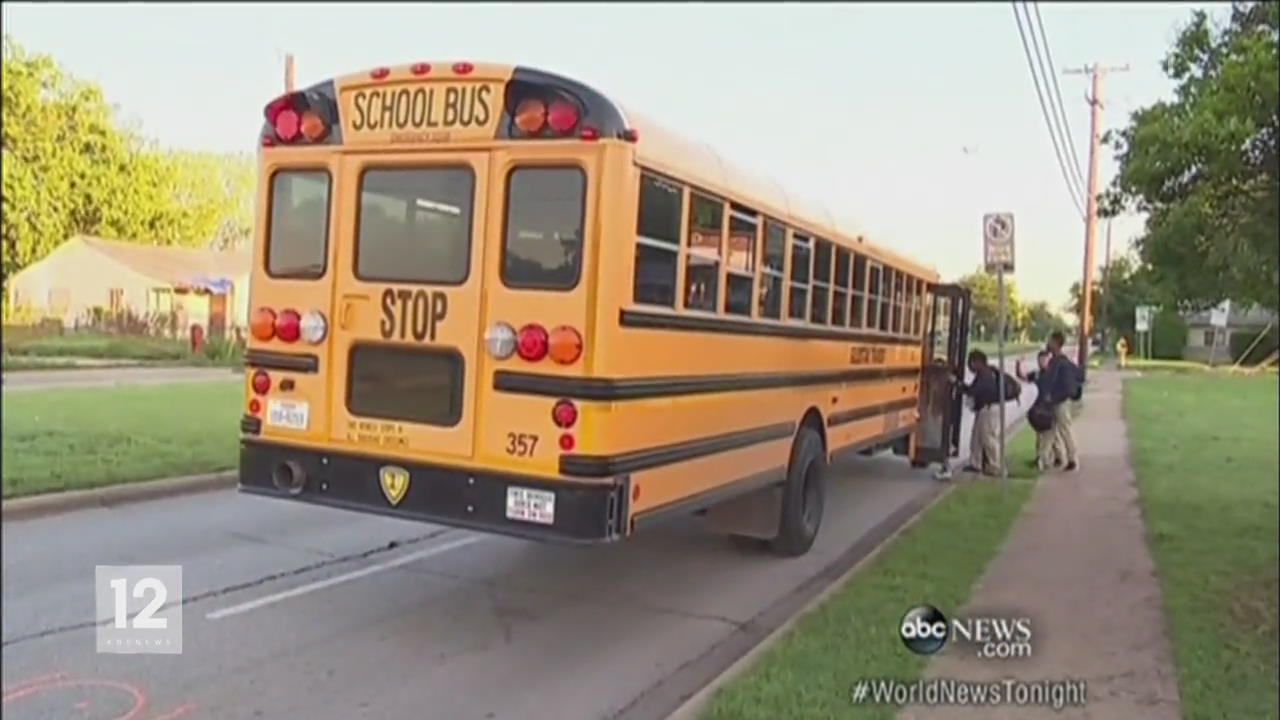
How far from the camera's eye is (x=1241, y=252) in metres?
Answer: 5.88

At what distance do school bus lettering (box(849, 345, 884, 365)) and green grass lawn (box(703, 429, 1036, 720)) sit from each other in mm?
1396

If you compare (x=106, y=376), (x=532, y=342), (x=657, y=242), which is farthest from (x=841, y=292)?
(x=106, y=376)

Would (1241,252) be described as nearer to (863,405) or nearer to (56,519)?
(863,405)

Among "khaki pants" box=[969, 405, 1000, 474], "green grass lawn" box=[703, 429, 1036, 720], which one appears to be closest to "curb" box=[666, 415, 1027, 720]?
"green grass lawn" box=[703, 429, 1036, 720]

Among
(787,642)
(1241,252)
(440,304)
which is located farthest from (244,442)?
(1241,252)

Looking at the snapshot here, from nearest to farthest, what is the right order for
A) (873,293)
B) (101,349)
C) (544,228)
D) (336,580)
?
(101,349), (544,228), (336,580), (873,293)

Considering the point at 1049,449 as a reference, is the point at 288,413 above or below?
above

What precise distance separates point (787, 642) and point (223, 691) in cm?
252

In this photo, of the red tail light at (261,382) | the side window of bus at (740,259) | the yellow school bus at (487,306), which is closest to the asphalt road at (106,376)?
the red tail light at (261,382)

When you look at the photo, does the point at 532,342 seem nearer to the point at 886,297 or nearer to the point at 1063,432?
the point at 886,297

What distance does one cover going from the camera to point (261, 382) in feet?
18.5

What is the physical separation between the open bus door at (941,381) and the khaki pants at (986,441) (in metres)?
0.30

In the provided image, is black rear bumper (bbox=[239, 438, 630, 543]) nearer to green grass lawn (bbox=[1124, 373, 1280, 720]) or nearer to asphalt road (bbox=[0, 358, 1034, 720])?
asphalt road (bbox=[0, 358, 1034, 720])
